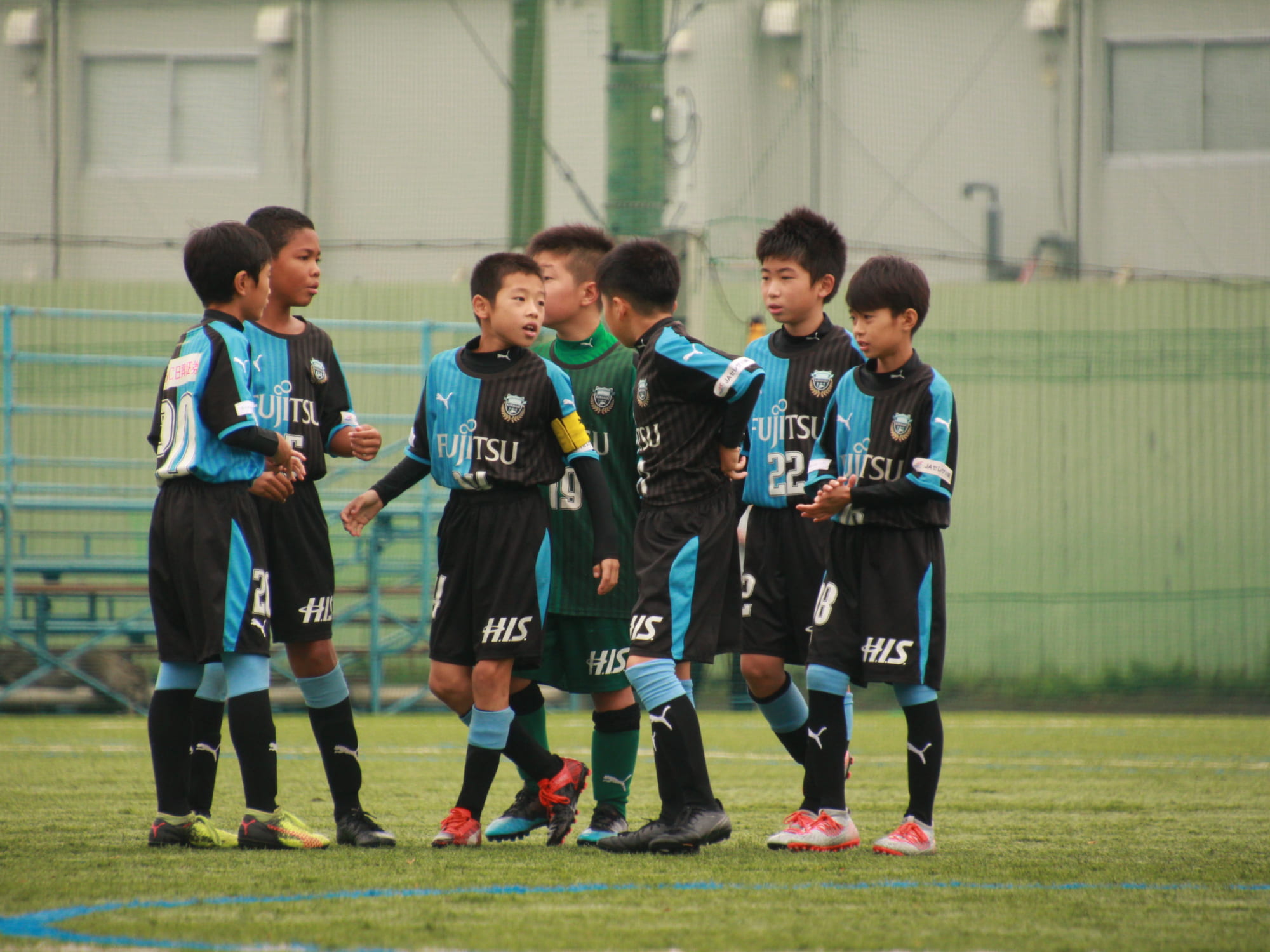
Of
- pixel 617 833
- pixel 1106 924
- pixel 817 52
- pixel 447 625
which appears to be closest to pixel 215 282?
pixel 447 625

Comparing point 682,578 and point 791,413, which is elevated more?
point 791,413

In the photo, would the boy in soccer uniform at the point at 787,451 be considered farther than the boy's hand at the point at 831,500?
Yes

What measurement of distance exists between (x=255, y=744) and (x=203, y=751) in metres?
0.30

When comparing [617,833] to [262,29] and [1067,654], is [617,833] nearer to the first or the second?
[1067,654]

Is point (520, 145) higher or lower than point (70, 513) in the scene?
higher

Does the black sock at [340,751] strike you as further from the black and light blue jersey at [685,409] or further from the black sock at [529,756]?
the black and light blue jersey at [685,409]

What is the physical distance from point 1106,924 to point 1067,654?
324 inches

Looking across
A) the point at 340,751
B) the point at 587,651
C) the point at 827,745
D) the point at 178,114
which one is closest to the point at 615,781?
the point at 587,651

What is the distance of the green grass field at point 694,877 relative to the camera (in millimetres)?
2791

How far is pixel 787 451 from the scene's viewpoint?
440cm

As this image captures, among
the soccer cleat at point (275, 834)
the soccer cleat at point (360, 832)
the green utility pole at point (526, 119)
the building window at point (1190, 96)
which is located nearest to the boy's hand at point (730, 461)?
the soccer cleat at point (360, 832)

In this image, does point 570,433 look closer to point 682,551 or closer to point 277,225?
point 682,551

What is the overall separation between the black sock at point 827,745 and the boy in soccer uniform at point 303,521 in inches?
45.6

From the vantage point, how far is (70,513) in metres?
11.1
